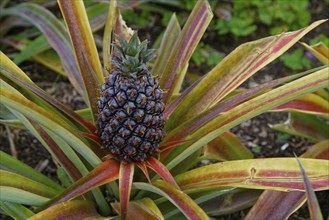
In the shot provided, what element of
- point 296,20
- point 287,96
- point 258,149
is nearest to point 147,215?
point 287,96

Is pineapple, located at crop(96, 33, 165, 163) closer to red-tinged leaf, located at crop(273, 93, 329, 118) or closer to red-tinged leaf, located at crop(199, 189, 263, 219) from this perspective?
red-tinged leaf, located at crop(199, 189, 263, 219)

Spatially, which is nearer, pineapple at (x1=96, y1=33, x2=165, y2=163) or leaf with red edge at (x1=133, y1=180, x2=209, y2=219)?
leaf with red edge at (x1=133, y1=180, x2=209, y2=219)

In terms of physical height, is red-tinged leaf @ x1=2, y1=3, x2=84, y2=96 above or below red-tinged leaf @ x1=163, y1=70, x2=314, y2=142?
above

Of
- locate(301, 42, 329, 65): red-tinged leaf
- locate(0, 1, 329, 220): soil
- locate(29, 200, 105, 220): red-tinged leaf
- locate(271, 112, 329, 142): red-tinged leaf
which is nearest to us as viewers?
locate(29, 200, 105, 220): red-tinged leaf

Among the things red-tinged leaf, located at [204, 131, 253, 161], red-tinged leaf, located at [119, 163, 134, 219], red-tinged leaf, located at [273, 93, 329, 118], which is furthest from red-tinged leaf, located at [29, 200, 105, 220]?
red-tinged leaf, located at [273, 93, 329, 118]

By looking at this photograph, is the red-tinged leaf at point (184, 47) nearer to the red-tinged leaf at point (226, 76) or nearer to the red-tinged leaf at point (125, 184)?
the red-tinged leaf at point (226, 76)

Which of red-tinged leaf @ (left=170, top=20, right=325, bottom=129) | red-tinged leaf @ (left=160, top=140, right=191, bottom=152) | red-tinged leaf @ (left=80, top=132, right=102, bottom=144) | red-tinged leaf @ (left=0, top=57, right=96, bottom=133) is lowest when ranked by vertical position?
red-tinged leaf @ (left=80, top=132, right=102, bottom=144)

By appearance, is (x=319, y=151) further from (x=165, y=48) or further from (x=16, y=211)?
(x=16, y=211)

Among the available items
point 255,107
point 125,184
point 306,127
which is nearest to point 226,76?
point 255,107
